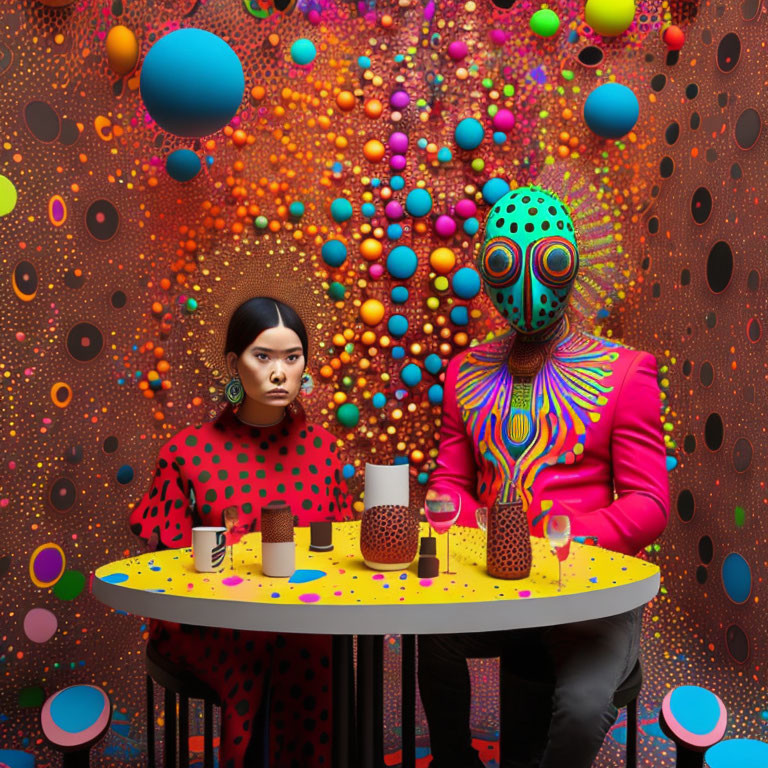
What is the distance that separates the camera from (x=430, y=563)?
76.6 inches

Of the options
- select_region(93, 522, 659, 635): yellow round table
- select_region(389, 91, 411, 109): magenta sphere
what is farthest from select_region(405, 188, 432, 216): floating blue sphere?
select_region(93, 522, 659, 635): yellow round table

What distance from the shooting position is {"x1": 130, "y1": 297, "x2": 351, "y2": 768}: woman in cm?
254

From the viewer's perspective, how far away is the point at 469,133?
3791 millimetres

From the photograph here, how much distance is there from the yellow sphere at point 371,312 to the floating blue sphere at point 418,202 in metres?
0.41

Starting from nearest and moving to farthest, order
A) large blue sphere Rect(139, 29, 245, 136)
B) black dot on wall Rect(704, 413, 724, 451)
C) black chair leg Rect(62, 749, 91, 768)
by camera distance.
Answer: black chair leg Rect(62, 749, 91, 768) < large blue sphere Rect(139, 29, 245, 136) < black dot on wall Rect(704, 413, 724, 451)

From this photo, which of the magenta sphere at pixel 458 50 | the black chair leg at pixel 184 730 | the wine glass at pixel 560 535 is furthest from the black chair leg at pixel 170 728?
the magenta sphere at pixel 458 50

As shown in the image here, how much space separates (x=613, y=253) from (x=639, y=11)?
39.3 inches

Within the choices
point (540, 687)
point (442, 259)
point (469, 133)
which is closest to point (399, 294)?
point (442, 259)

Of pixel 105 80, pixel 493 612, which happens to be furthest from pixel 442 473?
pixel 105 80

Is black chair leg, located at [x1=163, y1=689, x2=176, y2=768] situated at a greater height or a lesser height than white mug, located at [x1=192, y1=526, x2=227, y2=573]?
lesser

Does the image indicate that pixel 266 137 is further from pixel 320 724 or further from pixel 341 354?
pixel 320 724

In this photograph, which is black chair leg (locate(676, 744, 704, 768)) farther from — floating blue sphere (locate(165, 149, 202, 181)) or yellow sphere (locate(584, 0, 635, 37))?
yellow sphere (locate(584, 0, 635, 37))

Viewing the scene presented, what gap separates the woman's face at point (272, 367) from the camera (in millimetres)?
2646

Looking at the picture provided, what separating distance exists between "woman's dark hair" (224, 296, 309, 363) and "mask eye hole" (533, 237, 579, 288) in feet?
2.43
